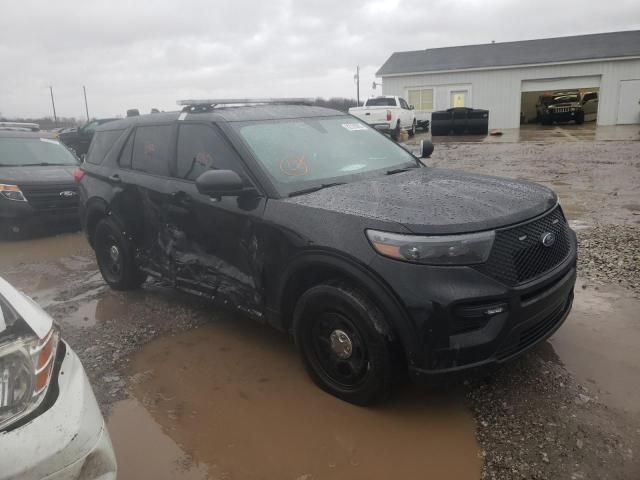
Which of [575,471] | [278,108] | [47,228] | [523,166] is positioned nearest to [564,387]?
[575,471]

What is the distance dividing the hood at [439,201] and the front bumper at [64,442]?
1654 mm

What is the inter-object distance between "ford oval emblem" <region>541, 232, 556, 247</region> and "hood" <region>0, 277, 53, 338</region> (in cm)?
255

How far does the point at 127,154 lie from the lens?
4898mm

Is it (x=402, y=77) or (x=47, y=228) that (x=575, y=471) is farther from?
(x=402, y=77)

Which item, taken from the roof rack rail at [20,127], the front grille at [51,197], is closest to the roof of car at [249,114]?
the front grille at [51,197]

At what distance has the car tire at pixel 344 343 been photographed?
2.81 meters

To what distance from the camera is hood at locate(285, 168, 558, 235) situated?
273 centimetres

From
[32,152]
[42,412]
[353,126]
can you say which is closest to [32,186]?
[32,152]

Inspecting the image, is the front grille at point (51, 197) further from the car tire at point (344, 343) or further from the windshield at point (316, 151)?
the car tire at point (344, 343)

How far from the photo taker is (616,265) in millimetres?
5145

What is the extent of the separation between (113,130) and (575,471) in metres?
4.91

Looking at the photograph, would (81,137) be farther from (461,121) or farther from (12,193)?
(461,121)

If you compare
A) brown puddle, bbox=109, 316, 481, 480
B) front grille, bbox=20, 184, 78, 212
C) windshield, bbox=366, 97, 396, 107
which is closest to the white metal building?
windshield, bbox=366, 97, 396, 107

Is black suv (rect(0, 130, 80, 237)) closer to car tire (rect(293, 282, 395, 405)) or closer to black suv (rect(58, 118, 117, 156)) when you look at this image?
car tire (rect(293, 282, 395, 405))
